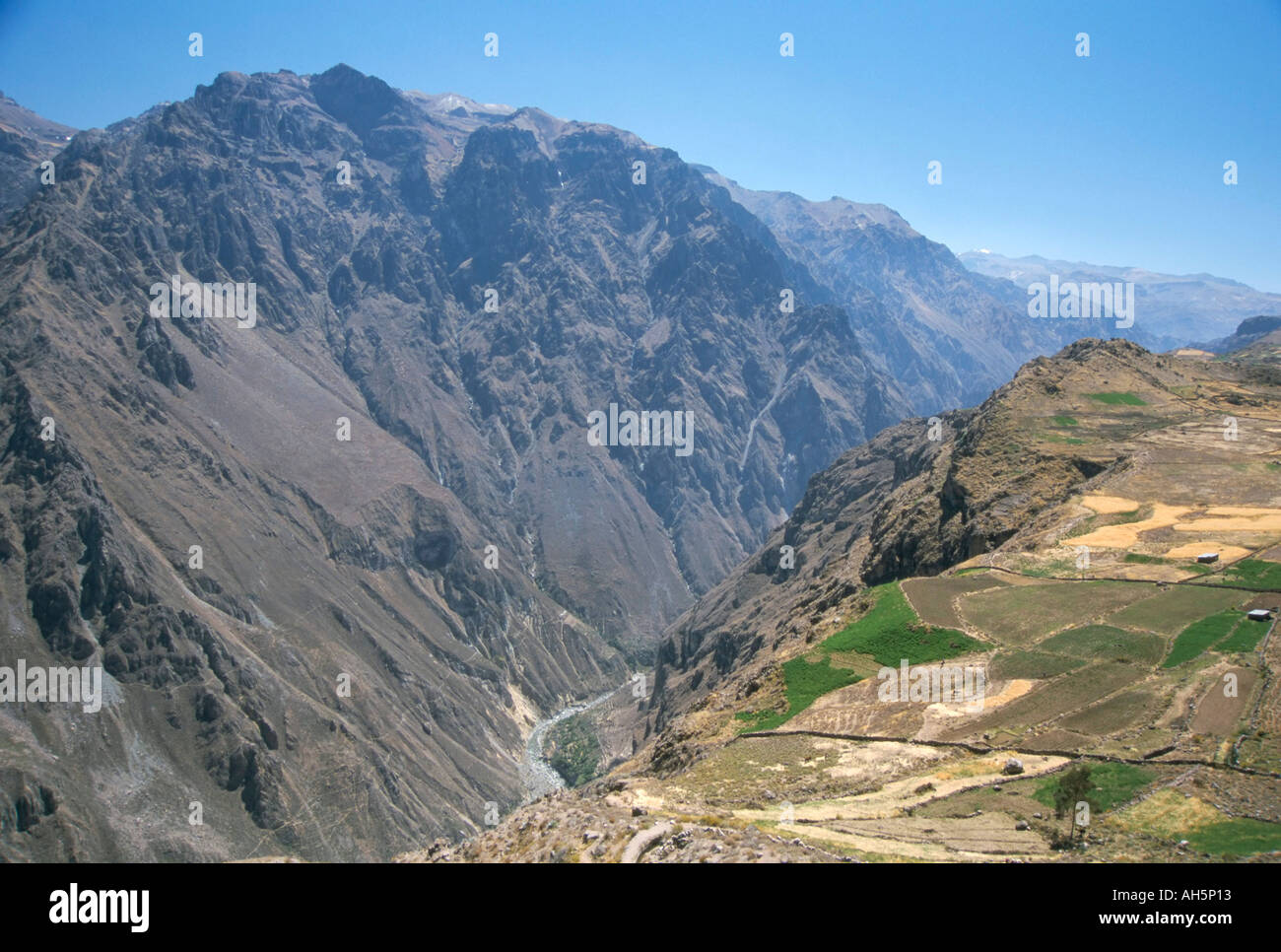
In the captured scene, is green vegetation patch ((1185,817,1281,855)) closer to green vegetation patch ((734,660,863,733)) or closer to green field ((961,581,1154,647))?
green field ((961,581,1154,647))

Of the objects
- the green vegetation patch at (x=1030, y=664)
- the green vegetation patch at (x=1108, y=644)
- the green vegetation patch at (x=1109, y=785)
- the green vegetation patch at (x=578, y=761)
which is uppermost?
the green vegetation patch at (x=1108, y=644)

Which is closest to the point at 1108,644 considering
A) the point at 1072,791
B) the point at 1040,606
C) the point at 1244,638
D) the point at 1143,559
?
the point at 1040,606

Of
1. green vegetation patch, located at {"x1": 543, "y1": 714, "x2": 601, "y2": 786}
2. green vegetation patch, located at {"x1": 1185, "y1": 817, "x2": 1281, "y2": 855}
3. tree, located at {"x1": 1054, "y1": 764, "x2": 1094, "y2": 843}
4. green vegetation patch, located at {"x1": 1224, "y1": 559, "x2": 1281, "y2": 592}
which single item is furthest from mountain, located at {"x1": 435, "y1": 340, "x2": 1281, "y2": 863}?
green vegetation patch, located at {"x1": 543, "y1": 714, "x2": 601, "y2": 786}

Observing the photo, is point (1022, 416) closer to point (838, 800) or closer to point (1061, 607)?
point (1061, 607)

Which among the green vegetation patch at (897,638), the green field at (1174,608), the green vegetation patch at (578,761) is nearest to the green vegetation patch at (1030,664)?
the green vegetation patch at (897,638)

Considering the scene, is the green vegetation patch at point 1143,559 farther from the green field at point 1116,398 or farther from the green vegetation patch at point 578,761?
the green vegetation patch at point 578,761

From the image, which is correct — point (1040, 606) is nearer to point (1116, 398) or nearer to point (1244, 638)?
point (1244, 638)
